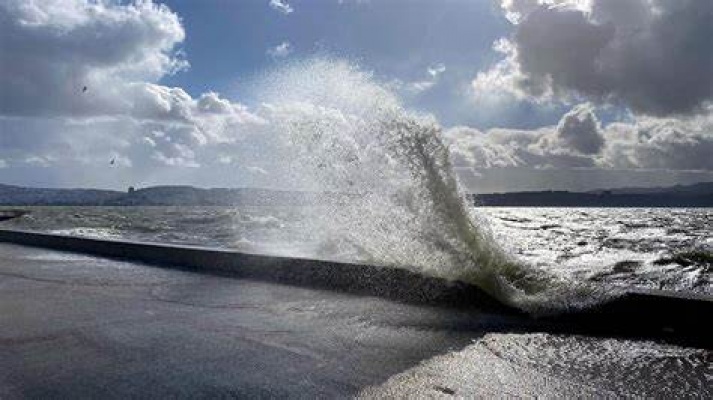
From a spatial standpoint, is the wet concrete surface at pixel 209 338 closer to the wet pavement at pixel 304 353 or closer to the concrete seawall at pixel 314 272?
the wet pavement at pixel 304 353

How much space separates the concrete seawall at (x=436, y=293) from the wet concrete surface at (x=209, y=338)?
262mm

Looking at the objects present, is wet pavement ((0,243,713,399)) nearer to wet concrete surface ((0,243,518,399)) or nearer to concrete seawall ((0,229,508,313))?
wet concrete surface ((0,243,518,399))

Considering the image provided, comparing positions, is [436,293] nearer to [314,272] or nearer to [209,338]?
[314,272]

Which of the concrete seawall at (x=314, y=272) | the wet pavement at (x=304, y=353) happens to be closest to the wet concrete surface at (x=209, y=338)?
the wet pavement at (x=304, y=353)

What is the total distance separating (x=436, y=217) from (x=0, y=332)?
15.6 feet

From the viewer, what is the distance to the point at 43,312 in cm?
435

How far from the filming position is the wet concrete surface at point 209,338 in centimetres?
261

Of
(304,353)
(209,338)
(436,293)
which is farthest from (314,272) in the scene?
(304,353)

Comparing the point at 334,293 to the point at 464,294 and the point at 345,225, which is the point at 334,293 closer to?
the point at 464,294

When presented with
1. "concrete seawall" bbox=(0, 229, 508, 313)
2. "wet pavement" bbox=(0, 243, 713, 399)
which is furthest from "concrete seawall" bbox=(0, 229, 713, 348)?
"wet pavement" bbox=(0, 243, 713, 399)

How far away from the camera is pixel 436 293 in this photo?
4.98 m

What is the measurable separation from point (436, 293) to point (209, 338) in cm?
222

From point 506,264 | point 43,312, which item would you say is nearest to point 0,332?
point 43,312

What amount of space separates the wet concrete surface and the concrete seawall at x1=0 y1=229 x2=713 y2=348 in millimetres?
262
